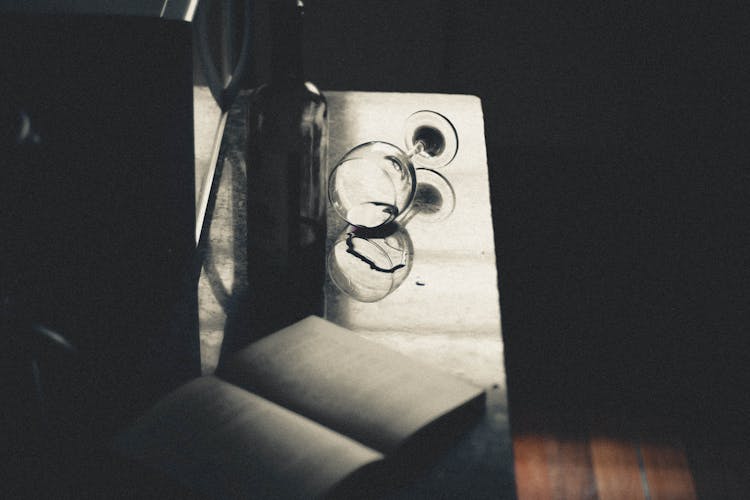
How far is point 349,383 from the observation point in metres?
0.68

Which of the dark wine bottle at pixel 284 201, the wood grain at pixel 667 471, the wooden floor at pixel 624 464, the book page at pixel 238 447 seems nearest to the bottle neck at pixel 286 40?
the dark wine bottle at pixel 284 201

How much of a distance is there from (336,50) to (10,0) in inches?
82.0

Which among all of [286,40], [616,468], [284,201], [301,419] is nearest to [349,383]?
[301,419]

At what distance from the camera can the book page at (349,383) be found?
0.63 meters

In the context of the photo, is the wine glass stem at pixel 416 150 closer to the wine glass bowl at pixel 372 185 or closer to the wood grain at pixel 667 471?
the wine glass bowl at pixel 372 185

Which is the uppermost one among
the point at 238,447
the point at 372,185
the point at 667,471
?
the point at 372,185

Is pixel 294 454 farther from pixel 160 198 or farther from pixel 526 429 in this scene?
pixel 526 429

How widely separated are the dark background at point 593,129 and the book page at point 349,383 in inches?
54.4

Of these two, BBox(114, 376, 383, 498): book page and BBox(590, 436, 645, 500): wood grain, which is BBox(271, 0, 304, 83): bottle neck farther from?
BBox(590, 436, 645, 500): wood grain

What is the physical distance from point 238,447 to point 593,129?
2.51 meters

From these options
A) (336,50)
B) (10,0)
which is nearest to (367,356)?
(10,0)

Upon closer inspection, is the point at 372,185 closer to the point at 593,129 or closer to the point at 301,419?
the point at 301,419

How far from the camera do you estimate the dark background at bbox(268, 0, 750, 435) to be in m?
2.22

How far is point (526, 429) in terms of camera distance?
5.56 feet
